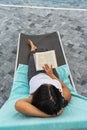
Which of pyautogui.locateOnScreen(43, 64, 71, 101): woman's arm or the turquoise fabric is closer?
the turquoise fabric

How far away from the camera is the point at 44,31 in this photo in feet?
10.6

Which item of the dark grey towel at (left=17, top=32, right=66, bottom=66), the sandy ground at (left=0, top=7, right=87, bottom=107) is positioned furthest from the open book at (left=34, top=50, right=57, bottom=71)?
the sandy ground at (left=0, top=7, right=87, bottom=107)

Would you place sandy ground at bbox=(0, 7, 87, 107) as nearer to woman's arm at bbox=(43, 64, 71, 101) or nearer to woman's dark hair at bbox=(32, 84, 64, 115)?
woman's arm at bbox=(43, 64, 71, 101)

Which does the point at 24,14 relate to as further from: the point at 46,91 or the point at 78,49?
the point at 46,91

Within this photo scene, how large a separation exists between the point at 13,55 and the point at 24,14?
900 mm

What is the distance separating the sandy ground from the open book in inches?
10.7

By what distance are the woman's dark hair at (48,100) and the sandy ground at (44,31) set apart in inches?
31.3

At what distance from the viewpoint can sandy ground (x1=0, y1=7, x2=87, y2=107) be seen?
2.57m

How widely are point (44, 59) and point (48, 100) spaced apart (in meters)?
0.94

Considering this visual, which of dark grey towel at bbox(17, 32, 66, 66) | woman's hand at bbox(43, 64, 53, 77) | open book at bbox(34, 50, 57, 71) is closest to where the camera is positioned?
woman's hand at bbox(43, 64, 53, 77)

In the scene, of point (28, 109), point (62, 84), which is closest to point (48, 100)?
point (28, 109)

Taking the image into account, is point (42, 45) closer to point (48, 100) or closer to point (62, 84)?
point (62, 84)

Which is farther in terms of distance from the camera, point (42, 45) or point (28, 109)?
point (42, 45)

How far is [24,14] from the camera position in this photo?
140 inches
